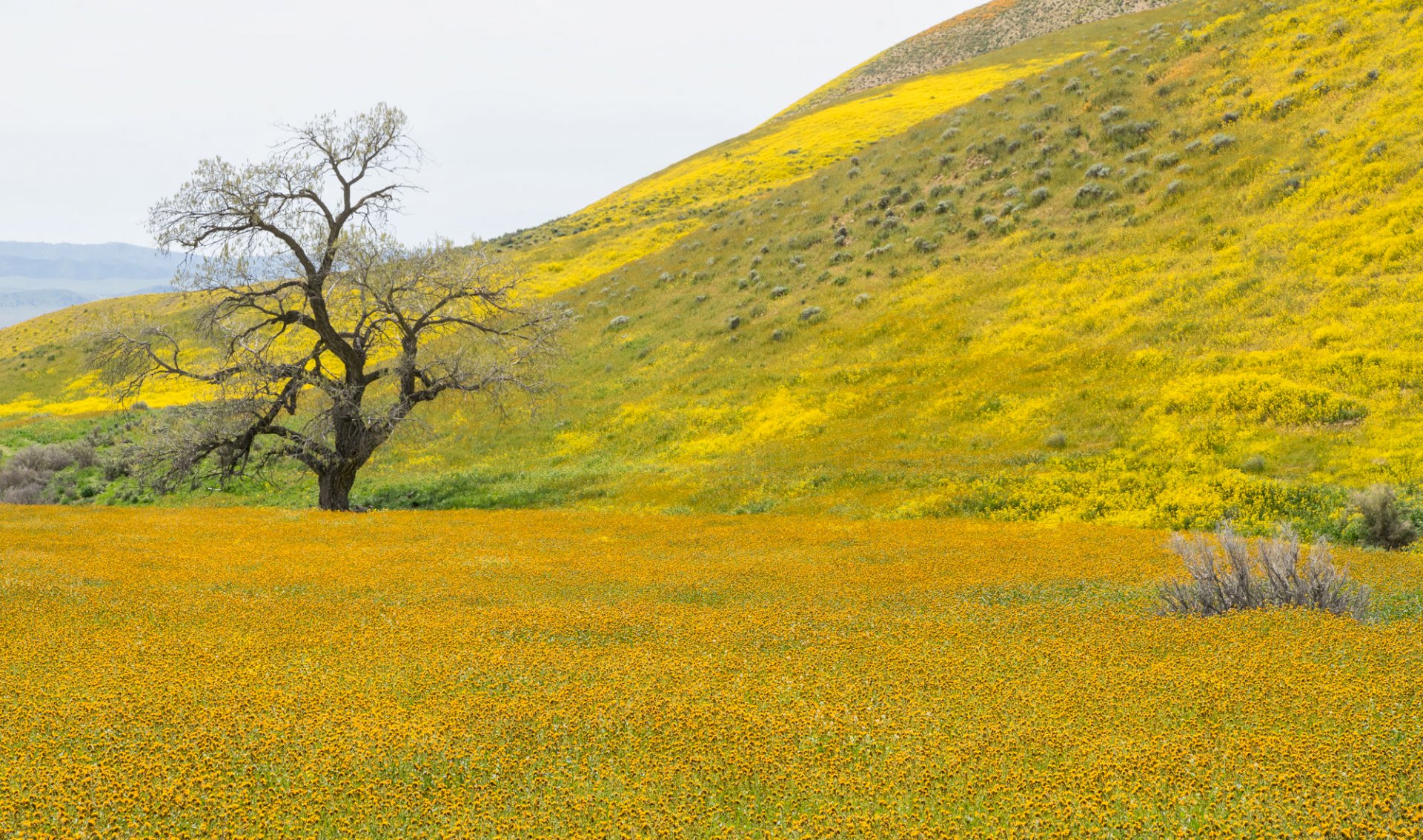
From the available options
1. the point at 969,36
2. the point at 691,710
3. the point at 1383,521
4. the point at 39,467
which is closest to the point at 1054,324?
the point at 1383,521

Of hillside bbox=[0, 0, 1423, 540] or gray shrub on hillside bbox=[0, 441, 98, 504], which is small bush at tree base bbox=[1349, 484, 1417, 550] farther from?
gray shrub on hillside bbox=[0, 441, 98, 504]

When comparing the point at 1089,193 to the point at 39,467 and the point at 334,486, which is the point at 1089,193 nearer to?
the point at 334,486

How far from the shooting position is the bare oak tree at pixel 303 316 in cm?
2266

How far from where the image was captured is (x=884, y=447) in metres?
24.8

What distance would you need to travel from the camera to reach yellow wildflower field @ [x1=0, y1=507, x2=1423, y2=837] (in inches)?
183

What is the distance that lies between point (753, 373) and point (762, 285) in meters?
10.9

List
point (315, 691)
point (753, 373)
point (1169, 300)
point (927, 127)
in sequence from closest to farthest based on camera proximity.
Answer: point (315, 691) < point (1169, 300) < point (753, 373) < point (927, 127)

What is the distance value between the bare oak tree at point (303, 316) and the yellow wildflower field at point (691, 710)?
12319 millimetres

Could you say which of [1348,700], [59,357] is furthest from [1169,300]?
[59,357]

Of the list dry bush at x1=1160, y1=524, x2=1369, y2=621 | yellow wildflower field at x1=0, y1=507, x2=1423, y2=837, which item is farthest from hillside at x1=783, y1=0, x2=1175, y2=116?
yellow wildflower field at x1=0, y1=507, x2=1423, y2=837

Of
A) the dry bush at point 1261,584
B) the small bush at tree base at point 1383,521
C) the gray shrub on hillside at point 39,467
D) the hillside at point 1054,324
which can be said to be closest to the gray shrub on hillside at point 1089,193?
the hillside at point 1054,324

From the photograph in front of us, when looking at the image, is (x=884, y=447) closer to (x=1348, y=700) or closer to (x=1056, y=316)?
(x=1056, y=316)

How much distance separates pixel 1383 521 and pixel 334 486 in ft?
82.6

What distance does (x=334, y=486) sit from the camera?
80.5 ft
